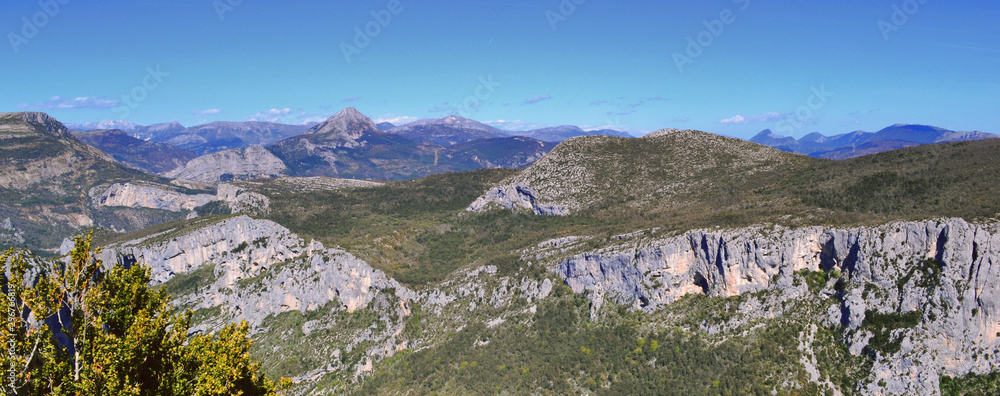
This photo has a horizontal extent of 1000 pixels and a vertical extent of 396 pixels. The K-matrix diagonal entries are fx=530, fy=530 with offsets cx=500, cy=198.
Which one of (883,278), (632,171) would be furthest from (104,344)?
(632,171)

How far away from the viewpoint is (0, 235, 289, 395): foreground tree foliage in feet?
69.5

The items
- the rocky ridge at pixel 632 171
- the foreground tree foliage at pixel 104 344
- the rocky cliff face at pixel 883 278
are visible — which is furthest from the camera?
the rocky ridge at pixel 632 171

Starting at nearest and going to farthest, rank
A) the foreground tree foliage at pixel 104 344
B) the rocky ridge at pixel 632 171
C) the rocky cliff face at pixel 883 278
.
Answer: the foreground tree foliage at pixel 104 344 < the rocky cliff face at pixel 883 278 < the rocky ridge at pixel 632 171

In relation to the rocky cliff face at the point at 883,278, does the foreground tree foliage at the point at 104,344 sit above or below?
above

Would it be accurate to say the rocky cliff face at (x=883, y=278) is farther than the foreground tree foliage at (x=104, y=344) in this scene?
Yes

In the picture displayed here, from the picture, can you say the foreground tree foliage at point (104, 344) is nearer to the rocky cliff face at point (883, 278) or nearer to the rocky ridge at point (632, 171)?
the rocky cliff face at point (883, 278)

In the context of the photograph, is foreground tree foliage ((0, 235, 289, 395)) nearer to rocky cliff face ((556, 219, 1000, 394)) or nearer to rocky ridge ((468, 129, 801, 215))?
rocky cliff face ((556, 219, 1000, 394))

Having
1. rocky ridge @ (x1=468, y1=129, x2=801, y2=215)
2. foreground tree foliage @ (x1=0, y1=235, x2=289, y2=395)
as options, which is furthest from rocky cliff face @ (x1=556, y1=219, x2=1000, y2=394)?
foreground tree foliage @ (x1=0, y1=235, x2=289, y2=395)

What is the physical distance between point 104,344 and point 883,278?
9538 cm

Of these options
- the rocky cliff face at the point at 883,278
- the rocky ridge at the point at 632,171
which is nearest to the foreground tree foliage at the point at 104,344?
the rocky cliff face at the point at 883,278

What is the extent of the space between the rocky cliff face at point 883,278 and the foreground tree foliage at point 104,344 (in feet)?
278

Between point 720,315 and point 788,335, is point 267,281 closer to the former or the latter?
point 720,315

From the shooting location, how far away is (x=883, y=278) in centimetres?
8081

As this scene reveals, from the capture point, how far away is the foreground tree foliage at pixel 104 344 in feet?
69.5
